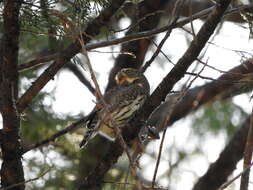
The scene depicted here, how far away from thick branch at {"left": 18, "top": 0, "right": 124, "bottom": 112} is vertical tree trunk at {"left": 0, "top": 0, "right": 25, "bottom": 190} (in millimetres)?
188

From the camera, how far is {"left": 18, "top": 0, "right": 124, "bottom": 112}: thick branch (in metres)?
3.84

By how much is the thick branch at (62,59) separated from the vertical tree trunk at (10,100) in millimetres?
188

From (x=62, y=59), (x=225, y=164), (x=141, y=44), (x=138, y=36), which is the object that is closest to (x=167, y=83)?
(x=138, y=36)

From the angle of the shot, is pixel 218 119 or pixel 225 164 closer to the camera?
pixel 225 164

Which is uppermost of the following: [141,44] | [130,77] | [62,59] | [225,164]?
[141,44]

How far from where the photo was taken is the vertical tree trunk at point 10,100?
3.40m

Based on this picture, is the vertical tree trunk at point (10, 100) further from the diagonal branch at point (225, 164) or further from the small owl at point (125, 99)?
the diagonal branch at point (225, 164)

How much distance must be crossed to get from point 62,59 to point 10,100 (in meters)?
0.48

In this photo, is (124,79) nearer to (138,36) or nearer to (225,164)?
(225,164)

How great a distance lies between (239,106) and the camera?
775cm

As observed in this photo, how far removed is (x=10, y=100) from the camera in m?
3.51

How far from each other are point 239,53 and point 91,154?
144 inches

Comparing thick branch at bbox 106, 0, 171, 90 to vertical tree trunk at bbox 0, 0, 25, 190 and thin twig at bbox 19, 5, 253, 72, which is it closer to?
thin twig at bbox 19, 5, 253, 72

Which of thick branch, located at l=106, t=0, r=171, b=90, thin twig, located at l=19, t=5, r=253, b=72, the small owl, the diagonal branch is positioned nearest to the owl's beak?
the small owl
